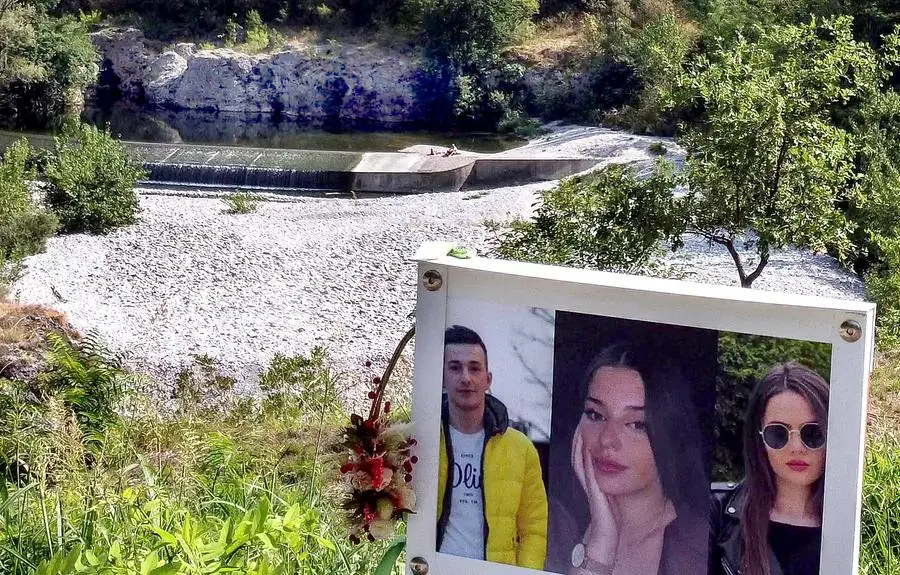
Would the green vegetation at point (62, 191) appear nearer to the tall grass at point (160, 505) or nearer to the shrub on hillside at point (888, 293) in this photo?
the tall grass at point (160, 505)

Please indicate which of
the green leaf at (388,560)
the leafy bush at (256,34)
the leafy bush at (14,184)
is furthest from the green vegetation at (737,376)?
the leafy bush at (256,34)

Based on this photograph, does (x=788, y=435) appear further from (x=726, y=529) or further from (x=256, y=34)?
(x=256, y=34)

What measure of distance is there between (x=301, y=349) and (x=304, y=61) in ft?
11.2

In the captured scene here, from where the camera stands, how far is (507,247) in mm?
4547

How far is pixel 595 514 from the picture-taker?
0.96 metres

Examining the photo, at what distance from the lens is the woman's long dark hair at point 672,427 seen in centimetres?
92

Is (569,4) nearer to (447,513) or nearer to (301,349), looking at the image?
(301,349)

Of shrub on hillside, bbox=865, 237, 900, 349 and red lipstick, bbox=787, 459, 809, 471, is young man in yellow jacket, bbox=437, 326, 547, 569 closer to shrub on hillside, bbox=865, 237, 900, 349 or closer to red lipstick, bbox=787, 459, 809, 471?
red lipstick, bbox=787, 459, 809, 471

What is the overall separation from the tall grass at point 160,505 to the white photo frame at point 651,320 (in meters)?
0.13

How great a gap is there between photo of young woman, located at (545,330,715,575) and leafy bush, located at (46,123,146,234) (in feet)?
17.5

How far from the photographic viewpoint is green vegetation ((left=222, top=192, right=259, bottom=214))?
20.0ft

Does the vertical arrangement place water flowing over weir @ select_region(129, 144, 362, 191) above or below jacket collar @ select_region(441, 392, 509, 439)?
above

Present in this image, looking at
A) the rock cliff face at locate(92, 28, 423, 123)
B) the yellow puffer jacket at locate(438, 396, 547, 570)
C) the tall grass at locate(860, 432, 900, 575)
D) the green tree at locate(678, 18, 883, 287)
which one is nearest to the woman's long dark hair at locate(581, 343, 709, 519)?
the yellow puffer jacket at locate(438, 396, 547, 570)

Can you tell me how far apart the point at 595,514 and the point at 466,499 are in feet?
0.43
